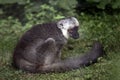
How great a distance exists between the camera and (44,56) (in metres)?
7.60

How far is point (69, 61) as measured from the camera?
298 inches

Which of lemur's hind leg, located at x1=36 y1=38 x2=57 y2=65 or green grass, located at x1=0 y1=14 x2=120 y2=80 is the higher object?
lemur's hind leg, located at x1=36 y1=38 x2=57 y2=65

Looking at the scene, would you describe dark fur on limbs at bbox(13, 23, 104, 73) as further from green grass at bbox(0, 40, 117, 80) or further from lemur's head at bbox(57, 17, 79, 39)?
lemur's head at bbox(57, 17, 79, 39)

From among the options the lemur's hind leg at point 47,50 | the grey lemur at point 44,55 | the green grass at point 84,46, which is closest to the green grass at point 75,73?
the green grass at point 84,46

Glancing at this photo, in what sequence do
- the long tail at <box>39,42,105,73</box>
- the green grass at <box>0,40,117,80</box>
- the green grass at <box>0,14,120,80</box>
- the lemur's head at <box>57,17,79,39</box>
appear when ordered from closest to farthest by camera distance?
1. the green grass at <box>0,40,117,80</box>
2. the green grass at <box>0,14,120,80</box>
3. the long tail at <box>39,42,105,73</box>
4. the lemur's head at <box>57,17,79,39</box>

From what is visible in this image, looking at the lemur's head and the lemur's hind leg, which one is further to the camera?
the lemur's head

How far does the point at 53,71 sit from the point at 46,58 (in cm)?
30

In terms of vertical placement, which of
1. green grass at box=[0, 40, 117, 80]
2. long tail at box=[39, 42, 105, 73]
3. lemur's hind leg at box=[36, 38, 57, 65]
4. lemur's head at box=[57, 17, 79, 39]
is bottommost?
green grass at box=[0, 40, 117, 80]

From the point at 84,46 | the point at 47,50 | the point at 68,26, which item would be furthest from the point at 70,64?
the point at 84,46

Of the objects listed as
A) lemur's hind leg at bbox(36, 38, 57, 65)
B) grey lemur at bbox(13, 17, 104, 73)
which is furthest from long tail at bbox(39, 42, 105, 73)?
lemur's hind leg at bbox(36, 38, 57, 65)

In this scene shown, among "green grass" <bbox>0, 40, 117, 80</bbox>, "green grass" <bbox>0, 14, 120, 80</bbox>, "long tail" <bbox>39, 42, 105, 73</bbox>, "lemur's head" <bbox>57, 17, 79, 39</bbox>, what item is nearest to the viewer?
"green grass" <bbox>0, 40, 117, 80</bbox>

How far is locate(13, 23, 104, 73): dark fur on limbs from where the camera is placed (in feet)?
24.7

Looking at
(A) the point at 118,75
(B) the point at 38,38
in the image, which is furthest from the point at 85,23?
(A) the point at 118,75

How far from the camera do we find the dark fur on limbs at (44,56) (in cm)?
752
